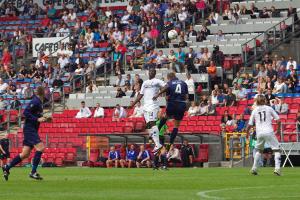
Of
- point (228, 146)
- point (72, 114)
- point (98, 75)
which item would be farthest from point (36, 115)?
point (98, 75)

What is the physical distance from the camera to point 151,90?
25000 millimetres

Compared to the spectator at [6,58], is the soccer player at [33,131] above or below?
below

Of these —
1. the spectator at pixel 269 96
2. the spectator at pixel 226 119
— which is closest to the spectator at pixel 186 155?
the spectator at pixel 226 119

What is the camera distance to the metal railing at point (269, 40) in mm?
41125

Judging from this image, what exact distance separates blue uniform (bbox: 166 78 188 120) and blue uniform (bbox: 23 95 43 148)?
4.96m

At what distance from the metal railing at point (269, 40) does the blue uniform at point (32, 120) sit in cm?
2105

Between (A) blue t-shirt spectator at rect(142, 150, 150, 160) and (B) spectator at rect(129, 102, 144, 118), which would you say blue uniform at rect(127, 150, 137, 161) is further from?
(B) spectator at rect(129, 102, 144, 118)

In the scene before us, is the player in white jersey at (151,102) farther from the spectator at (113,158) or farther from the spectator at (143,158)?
the spectator at (113,158)

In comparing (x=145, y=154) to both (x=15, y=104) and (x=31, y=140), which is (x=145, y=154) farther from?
(x=31, y=140)

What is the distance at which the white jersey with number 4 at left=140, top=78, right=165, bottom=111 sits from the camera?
24891mm

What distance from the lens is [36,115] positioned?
819 inches

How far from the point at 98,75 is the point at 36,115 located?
23669 mm

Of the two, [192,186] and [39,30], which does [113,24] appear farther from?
[192,186]

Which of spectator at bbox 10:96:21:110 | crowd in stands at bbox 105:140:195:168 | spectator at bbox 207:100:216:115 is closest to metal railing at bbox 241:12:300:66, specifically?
spectator at bbox 207:100:216:115
